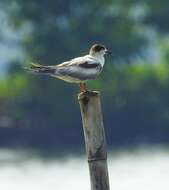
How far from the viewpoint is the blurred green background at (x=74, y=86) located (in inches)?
1903

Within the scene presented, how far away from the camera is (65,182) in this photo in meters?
32.8

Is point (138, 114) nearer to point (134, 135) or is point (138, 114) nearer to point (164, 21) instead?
point (134, 135)

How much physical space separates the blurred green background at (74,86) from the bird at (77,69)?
32348 millimetres

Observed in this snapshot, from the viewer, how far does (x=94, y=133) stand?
37.3 ft

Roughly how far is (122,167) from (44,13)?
1670 centimetres

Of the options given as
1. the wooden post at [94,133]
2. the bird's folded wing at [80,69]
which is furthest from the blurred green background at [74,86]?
the wooden post at [94,133]

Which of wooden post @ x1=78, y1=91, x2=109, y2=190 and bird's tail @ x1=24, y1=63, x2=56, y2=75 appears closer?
wooden post @ x1=78, y1=91, x2=109, y2=190

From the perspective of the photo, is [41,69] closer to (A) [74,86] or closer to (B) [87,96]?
(B) [87,96]

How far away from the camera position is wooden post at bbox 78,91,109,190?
1133 centimetres

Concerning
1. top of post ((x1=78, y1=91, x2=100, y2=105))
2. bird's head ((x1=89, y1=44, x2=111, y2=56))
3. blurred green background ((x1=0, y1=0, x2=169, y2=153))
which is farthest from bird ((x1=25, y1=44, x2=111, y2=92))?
blurred green background ((x1=0, y1=0, x2=169, y2=153))

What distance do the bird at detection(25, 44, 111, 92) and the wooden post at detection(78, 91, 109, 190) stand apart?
3.26 feet

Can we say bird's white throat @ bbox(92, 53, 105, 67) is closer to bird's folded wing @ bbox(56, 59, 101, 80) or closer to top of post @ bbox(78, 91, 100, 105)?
bird's folded wing @ bbox(56, 59, 101, 80)

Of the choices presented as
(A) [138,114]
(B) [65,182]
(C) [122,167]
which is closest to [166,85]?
(A) [138,114]

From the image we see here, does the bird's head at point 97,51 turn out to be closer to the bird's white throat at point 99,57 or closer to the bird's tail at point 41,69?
the bird's white throat at point 99,57
